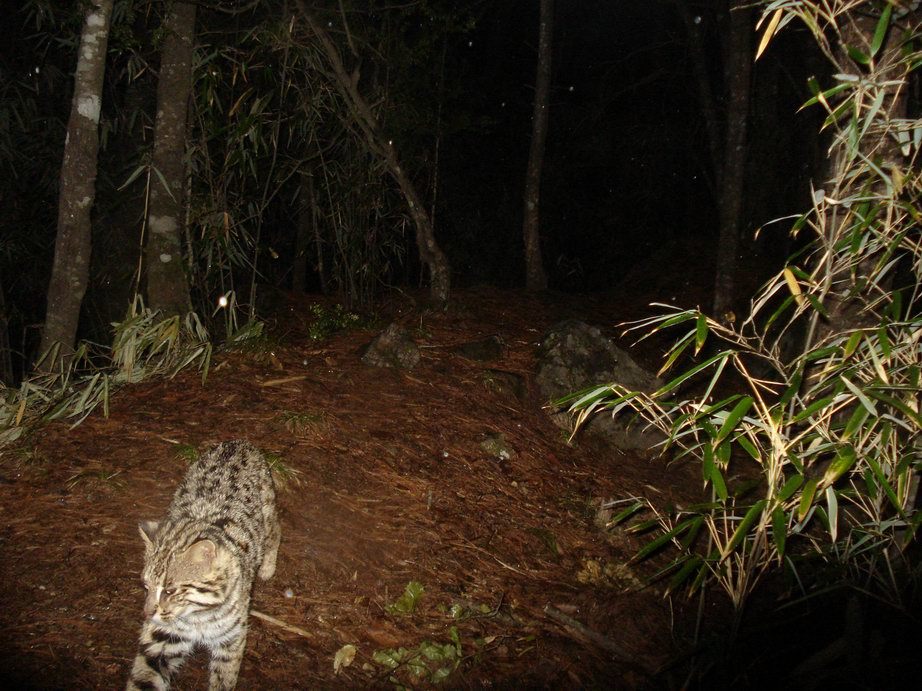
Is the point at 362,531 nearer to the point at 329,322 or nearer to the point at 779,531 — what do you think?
the point at 779,531

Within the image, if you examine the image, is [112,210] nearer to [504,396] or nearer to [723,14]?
[504,396]

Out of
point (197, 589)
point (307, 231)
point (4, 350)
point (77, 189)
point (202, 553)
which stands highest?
point (77, 189)

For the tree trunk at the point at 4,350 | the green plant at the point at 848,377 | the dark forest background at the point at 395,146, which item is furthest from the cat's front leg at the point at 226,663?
the tree trunk at the point at 4,350

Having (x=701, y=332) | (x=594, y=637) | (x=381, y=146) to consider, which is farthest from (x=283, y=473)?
(x=381, y=146)

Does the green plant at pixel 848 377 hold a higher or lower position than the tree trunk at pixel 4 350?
higher

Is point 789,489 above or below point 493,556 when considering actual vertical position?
above

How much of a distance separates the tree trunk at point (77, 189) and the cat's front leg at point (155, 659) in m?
3.00

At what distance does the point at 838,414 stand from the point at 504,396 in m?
2.78

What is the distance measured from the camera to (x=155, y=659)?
282 cm

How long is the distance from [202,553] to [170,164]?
4040 mm

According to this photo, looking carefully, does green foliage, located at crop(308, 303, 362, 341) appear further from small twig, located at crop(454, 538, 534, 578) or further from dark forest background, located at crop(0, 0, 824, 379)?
small twig, located at crop(454, 538, 534, 578)

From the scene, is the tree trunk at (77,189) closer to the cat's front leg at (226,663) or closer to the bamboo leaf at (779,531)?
the cat's front leg at (226,663)

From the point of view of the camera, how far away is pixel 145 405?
490 cm

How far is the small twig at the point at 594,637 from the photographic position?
3365mm
